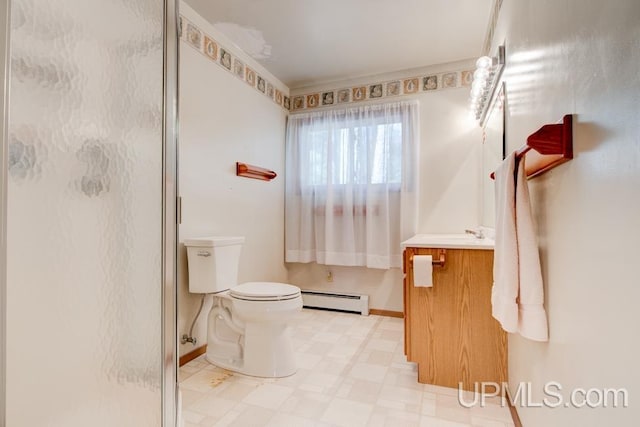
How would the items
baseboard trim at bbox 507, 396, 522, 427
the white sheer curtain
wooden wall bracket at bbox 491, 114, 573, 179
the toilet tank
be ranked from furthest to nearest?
the white sheer curtain < the toilet tank < baseboard trim at bbox 507, 396, 522, 427 < wooden wall bracket at bbox 491, 114, 573, 179

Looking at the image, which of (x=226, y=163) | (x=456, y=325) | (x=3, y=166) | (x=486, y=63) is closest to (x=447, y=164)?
(x=486, y=63)

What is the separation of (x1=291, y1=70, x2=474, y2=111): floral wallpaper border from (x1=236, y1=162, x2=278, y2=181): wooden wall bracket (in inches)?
Result: 33.9

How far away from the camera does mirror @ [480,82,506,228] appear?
6.23 ft

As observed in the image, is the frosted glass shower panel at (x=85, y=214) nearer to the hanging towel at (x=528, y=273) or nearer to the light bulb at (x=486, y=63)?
the hanging towel at (x=528, y=273)

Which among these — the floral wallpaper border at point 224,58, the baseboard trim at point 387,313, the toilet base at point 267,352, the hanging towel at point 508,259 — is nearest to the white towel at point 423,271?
the hanging towel at point 508,259

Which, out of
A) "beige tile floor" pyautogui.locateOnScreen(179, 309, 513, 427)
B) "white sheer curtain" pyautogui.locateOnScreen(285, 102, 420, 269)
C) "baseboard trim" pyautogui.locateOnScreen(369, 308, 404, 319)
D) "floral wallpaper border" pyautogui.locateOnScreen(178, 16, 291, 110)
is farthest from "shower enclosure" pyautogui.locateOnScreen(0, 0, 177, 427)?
"baseboard trim" pyautogui.locateOnScreen(369, 308, 404, 319)

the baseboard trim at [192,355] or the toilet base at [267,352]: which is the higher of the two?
the toilet base at [267,352]

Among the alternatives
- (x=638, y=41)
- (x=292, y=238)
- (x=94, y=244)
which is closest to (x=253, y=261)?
(x=292, y=238)

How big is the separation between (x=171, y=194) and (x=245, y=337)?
1288 mm

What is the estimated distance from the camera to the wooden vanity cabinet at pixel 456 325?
5.70 ft

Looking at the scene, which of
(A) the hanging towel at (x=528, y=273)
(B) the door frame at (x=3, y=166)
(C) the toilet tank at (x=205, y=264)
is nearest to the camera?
(B) the door frame at (x=3, y=166)

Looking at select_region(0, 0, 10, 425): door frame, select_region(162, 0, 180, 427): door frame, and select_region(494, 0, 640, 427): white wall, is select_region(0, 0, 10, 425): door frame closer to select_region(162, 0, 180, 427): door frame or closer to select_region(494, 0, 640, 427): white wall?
select_region(162, 0, 180, 427): door frame

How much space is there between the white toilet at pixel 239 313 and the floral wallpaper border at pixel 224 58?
131 centimetres

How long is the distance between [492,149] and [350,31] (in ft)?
4.28
